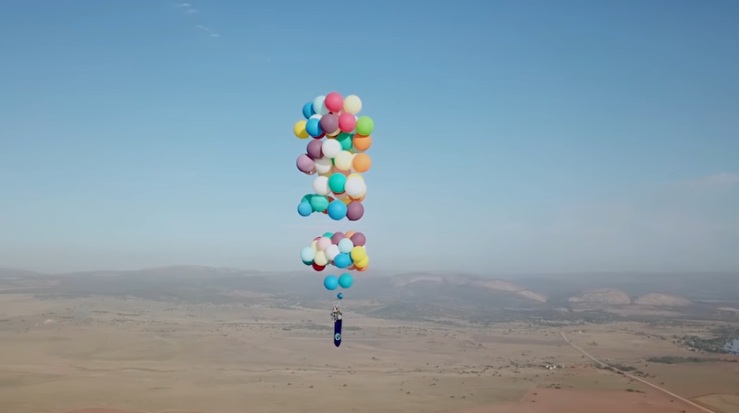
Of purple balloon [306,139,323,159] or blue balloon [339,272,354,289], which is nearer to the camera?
purple balloon [306,139,323,159]

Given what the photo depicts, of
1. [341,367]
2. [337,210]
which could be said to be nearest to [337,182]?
[337,210]

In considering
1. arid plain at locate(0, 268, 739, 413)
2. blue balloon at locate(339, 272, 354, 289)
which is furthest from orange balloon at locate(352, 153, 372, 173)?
arid plain at locate(0, 268, 739, 413)

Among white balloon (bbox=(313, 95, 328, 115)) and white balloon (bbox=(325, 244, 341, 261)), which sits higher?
white balloon (bbox=(313, 95, 328, 115))

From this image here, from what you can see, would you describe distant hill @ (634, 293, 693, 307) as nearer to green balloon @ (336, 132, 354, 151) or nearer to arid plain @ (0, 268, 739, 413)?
arid plain @ (0, 268, 739, 413)

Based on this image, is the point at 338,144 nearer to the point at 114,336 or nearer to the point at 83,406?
the point at 83,406

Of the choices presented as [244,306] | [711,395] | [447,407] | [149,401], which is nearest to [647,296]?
[244,306]

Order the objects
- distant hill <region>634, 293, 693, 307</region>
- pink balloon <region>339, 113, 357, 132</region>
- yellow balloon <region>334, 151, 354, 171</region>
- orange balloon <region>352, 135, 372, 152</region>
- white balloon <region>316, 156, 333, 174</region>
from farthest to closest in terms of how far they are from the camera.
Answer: distant hill <region>634, 293, 693, 307</region>
white balloon <region>316, 156, 333, 174</region>
orange balloon <region>352, 135, 372, 152</region>
yellow balloon <region>334, 151, 354, 171</region>
pink balloon <region>339, 113, 357, 132</region>
